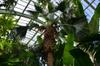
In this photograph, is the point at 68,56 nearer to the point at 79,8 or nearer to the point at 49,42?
the point at 49,42

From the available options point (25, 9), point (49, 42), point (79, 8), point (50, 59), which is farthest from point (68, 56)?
point (25, 9)

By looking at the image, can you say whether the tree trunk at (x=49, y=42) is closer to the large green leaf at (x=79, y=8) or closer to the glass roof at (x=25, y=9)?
the large green leaf at (x=79, y=8)

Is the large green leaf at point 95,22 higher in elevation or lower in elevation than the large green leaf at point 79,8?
lower

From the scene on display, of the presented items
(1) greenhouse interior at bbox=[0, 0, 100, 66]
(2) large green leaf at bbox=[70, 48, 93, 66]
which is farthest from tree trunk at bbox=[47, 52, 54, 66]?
(2) large green leaf at bbox=[70, 48, 93, 66]

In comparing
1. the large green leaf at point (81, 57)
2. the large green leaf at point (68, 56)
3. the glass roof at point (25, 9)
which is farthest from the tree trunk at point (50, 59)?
the glass roof at point (25, 9)

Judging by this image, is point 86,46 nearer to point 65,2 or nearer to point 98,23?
point 98,23

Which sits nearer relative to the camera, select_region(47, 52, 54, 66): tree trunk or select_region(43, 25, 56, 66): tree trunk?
select_region(47, 52, 54, 66): tree trunk

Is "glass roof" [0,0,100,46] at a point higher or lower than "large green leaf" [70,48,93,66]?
higher

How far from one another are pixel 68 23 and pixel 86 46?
1516 mm

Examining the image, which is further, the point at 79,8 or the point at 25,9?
the point at 25,9

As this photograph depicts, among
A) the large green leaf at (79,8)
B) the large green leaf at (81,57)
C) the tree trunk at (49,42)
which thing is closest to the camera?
the large green leaf at (81,57)

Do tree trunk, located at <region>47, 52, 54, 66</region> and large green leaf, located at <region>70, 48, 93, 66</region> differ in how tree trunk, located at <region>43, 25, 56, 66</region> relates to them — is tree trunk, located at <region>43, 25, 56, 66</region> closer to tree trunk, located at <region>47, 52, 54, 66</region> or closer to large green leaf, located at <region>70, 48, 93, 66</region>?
tree trunk, located at <region>47, 52, 54, 66</region>

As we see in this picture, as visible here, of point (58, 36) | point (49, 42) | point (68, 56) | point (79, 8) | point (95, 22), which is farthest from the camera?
point (58, 36)

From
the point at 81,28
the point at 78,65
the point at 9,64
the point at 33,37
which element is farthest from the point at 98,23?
the point at 33,37
